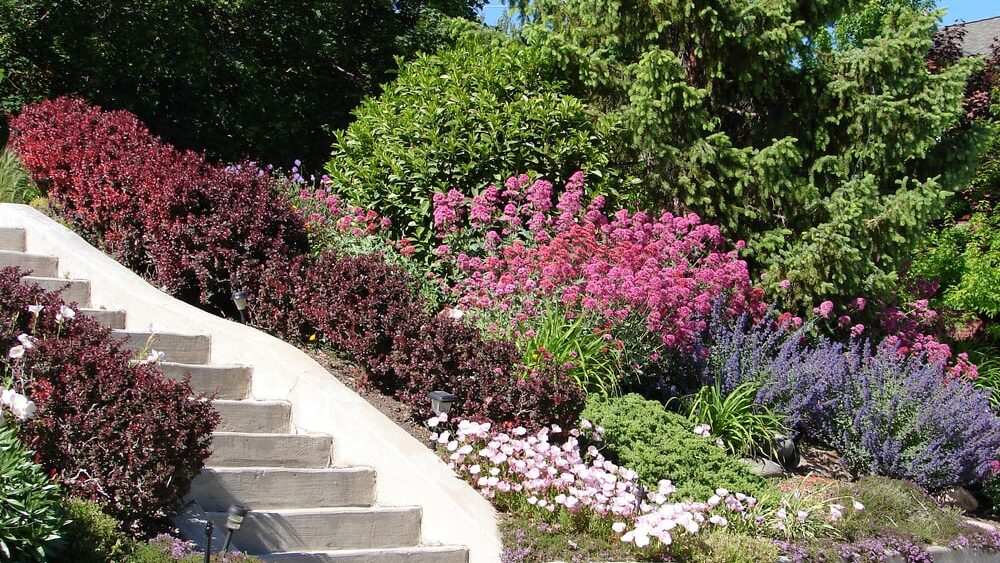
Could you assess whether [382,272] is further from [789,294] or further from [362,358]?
[789,294]

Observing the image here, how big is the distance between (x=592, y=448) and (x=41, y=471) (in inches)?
126

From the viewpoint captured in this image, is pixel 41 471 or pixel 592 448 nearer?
pixel 41 471

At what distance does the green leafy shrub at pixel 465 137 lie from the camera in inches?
326

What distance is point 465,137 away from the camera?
27.6 ft

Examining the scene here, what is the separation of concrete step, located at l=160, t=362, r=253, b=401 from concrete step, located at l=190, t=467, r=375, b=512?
821 millimetres

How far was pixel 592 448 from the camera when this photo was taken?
19.2ft

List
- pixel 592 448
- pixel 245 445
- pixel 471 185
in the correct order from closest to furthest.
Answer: pixel 245 445
pixel 592 448
pixel 471 185

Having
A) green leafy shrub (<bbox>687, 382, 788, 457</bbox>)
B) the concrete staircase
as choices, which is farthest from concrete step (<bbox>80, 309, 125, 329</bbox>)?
green leafy shrub (<bbox>687, 382, 788, 457</bbox>)

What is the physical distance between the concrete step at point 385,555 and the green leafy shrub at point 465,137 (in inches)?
141

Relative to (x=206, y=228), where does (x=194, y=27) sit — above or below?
Answer: above

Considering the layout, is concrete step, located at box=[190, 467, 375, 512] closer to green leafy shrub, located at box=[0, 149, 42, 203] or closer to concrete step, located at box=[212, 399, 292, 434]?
concrete step, located at box=[212, 399, 292, 434]

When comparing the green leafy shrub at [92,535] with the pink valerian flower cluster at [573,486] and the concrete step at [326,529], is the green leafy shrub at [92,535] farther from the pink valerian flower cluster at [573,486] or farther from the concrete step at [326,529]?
the pink valerian flower cluster at [573,486]

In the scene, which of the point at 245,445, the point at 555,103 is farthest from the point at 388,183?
the point at 245,445

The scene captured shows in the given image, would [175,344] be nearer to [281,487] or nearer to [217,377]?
[217,377]
